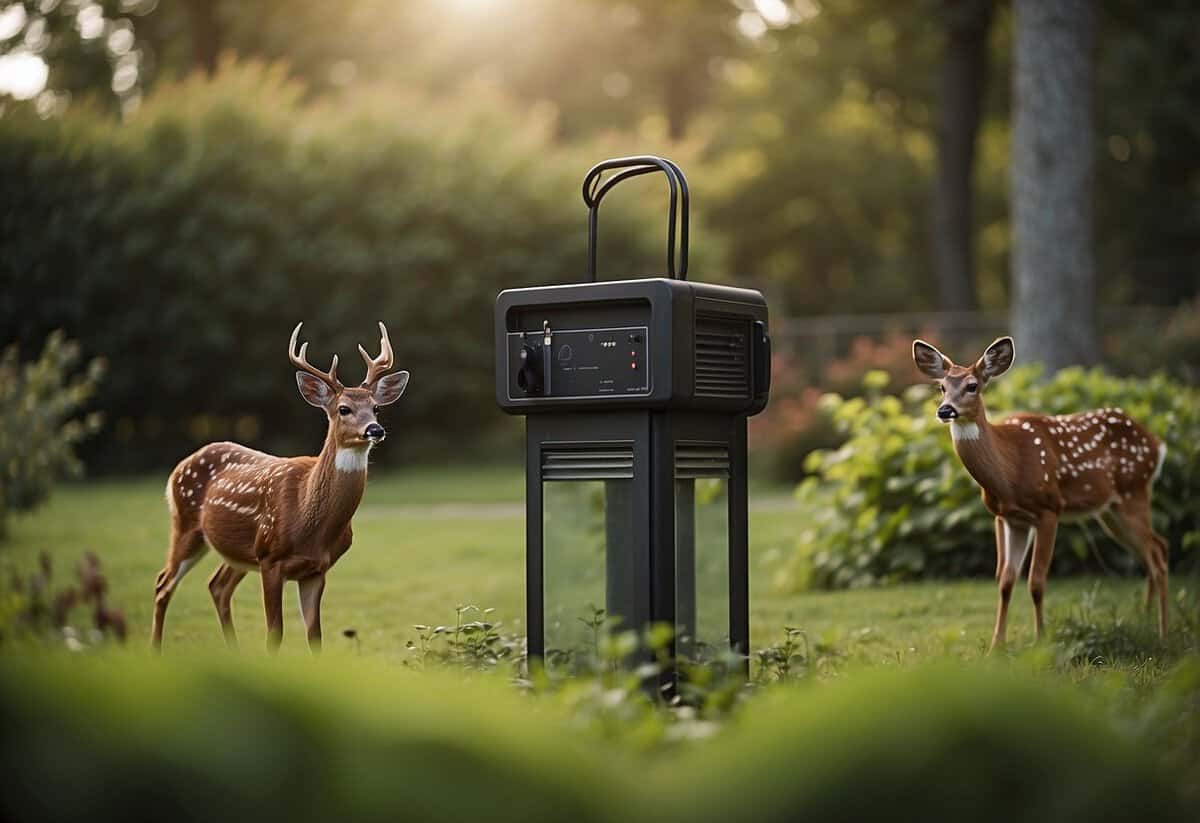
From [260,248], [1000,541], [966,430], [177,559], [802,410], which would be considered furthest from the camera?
[260,248]

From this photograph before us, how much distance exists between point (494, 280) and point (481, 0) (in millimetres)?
20434

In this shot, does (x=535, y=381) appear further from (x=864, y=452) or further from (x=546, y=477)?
(x=864, y=452)

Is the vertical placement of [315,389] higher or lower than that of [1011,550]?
higher

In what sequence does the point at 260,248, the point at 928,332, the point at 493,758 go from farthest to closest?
1. the point at 928,332
2. the point at 260,248
3. the point at 493,758

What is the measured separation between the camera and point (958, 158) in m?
27.8

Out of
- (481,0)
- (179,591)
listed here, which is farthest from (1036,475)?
(481,0)

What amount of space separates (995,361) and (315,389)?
245cm

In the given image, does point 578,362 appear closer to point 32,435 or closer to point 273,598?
point 273,598

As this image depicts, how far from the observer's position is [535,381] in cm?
492

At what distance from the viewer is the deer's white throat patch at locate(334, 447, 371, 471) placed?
16.3 ft

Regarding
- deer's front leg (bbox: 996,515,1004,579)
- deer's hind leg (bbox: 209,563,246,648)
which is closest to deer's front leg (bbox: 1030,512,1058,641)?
deer's front leg (bbox: 996,515,1004,579)

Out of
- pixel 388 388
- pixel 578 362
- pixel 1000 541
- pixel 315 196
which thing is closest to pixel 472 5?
pixel 315 196

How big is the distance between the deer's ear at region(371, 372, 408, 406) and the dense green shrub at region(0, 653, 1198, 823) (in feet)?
9.56

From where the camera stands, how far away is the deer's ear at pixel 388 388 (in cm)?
509
